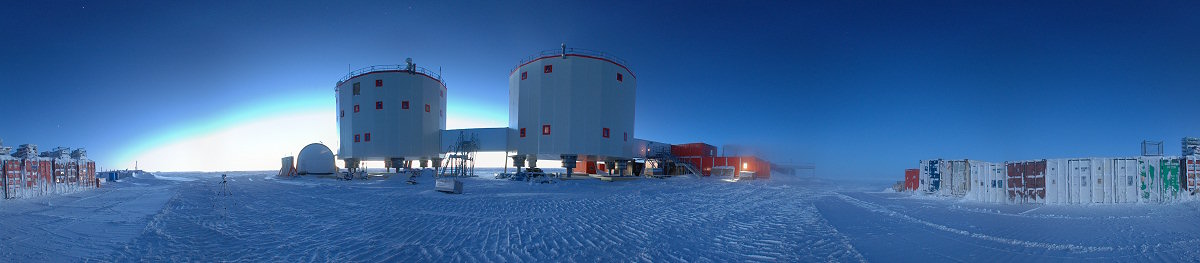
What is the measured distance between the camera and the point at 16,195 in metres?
17.1

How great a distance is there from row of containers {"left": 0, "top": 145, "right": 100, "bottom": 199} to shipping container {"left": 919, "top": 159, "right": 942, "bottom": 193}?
3726 cm

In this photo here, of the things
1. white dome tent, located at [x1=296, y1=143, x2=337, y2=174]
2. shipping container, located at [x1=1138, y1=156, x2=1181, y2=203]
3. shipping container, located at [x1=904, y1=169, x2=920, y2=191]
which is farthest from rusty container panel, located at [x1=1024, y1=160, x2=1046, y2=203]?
white dome tent, located at [x1=296, y1=143, x2=337, y2=174]

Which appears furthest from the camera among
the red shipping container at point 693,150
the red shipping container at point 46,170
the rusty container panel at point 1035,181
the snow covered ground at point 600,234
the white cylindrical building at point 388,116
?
the red shipping container at point 693,150

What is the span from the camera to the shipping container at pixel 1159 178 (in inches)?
483

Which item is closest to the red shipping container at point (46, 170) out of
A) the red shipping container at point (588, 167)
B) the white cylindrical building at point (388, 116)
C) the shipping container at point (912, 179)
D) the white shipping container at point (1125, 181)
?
the white cylindrical building at point (388, 116)

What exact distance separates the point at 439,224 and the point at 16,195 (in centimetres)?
2063

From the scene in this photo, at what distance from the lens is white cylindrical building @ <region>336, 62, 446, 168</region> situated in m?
38.7

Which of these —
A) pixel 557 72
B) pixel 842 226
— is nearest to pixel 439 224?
pixel 842 226

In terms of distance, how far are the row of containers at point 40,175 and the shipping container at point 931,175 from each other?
122 ft

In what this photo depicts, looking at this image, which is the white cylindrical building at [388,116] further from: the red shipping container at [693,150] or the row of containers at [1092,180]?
the row of containers at [1092,180]

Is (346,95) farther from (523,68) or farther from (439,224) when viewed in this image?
(439,224)

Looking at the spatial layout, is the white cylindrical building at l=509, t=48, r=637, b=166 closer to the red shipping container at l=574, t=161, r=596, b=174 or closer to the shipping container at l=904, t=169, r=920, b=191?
the red shipping container at l=574, t=161, r=596, b=174

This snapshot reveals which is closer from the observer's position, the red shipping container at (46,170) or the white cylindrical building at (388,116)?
the red shipping container at (46,170)

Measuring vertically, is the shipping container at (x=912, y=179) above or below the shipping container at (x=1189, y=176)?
below
